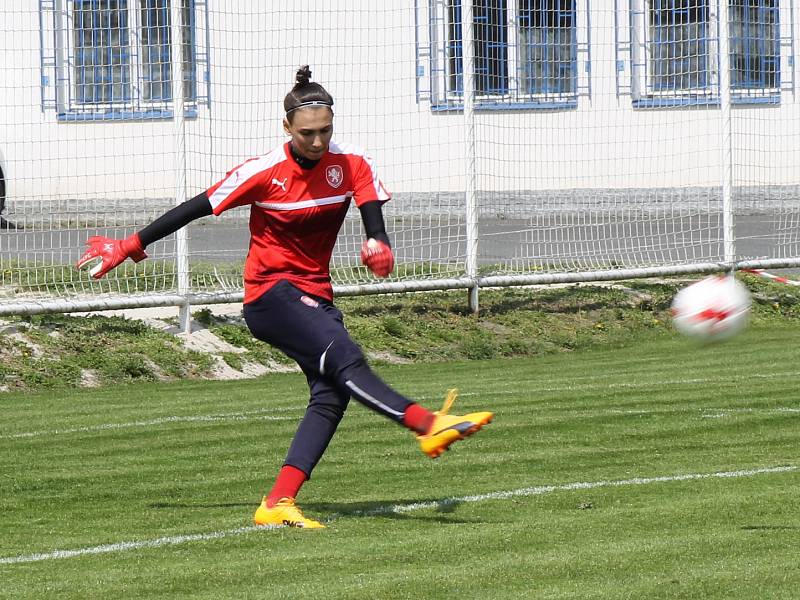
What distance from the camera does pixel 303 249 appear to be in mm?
7492

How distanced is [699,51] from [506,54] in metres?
2.27

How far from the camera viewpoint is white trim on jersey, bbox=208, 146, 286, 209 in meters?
7.39

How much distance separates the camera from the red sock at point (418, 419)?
7.08 m

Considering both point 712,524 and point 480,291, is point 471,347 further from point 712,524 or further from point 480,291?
point 712,524

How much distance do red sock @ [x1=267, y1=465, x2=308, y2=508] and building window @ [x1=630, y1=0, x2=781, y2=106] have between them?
12281 mm

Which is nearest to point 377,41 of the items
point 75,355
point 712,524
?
point 75,355

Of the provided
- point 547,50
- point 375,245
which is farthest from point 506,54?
point 375,245

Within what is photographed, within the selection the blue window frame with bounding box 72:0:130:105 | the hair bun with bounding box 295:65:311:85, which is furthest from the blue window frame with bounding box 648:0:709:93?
the hair bun with bounding box 295:65:311:85

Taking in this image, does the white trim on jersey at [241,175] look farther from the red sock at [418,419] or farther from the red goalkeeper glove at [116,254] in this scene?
the red sock at [418,419]

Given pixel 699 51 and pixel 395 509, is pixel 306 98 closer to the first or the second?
pixel 395 509

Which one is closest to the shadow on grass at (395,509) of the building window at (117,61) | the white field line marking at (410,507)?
the white field line marking at (410,507)

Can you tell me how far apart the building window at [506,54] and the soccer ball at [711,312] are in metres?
9.29

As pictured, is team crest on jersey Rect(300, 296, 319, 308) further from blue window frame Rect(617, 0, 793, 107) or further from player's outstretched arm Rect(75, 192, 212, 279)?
blue window frame Rect(617, 0, 793, 107)

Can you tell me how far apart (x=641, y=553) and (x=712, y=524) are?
2.33 ft
